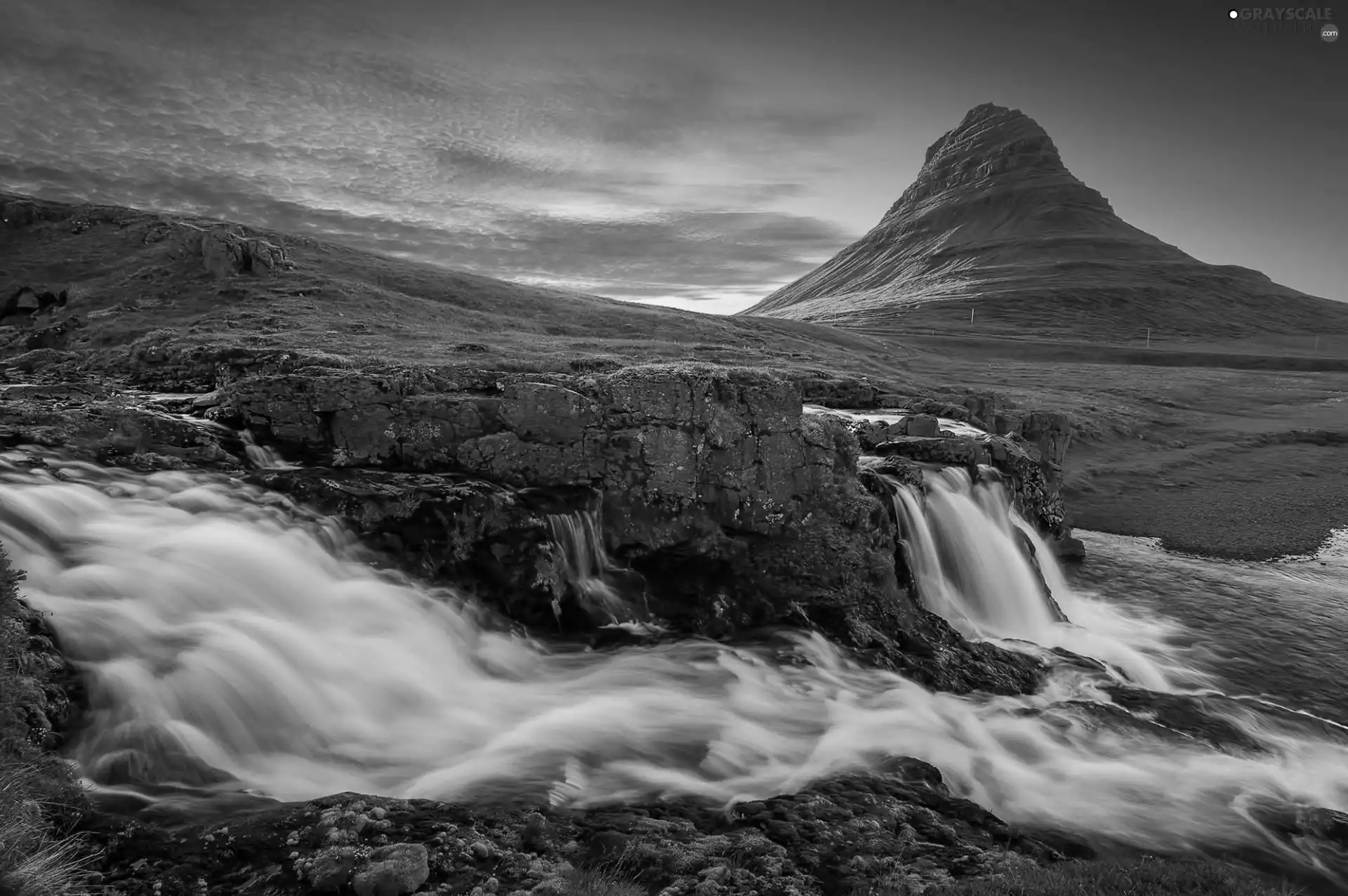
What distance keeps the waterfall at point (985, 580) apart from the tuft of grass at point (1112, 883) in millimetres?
12768

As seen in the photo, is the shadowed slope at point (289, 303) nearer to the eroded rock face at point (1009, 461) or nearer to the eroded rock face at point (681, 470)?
the eroded rock face at point (681, 470)

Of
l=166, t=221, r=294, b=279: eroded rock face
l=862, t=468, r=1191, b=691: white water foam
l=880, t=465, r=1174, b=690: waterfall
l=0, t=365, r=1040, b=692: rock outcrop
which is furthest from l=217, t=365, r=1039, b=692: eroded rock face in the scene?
l=166, t=221, r=294, b=279: eroded rock face

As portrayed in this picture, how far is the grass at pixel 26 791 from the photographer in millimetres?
6180

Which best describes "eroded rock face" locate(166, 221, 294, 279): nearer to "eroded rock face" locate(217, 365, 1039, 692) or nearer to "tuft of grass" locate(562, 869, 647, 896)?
"eroded rock face" locate(217, 365, 1039, 692)

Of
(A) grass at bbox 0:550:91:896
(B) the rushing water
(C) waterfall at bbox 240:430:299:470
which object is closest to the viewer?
(A) grass at bbox 0:550:91:896

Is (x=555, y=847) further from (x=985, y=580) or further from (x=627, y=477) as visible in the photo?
(x=985, y=580)

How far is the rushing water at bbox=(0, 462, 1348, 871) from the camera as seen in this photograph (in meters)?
11.0

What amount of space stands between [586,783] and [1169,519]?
40834 millimetres

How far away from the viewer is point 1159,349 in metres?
154

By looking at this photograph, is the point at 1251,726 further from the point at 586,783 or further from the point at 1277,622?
the point at 586,783

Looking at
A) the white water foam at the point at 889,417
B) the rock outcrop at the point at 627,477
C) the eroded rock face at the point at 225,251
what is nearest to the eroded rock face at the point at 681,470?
the rock outcrop at the point at 627,477

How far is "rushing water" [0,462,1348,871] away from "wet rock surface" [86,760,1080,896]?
1.35 meters

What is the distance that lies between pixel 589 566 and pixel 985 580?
527 inches

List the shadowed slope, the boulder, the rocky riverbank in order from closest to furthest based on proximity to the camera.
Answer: the rocky riverbank → the boulder → the shadowed slope
